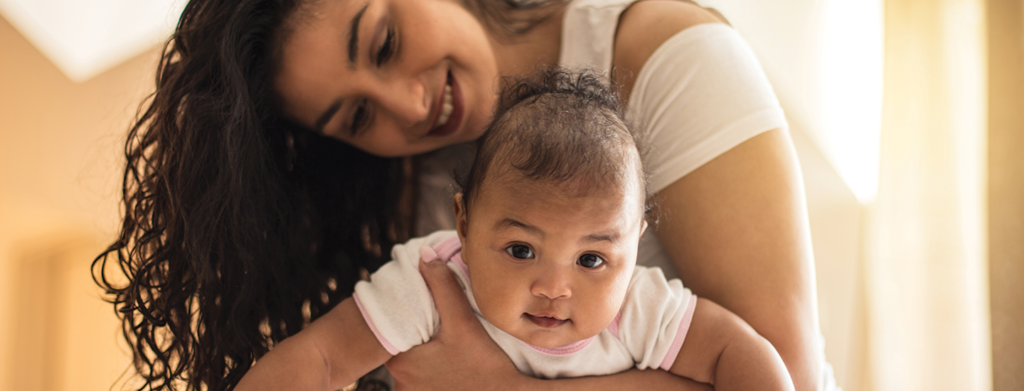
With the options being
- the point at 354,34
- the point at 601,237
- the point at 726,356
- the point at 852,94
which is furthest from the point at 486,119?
the point at 852,94

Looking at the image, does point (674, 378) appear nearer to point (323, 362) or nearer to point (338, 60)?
point (323, 362)

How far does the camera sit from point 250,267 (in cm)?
116

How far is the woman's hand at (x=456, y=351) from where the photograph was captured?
0.90 m

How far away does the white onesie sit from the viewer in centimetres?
86

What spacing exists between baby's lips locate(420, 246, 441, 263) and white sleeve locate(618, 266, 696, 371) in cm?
29

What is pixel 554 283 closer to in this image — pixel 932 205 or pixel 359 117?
pixel 359 117

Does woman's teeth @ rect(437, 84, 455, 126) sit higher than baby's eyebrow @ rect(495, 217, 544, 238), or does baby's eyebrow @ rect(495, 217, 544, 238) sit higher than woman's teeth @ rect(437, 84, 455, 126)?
baby's eyebrow @ rect(495, 217, 544, 238)

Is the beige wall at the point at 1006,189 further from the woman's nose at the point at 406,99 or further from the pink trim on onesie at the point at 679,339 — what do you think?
the woman's nose at the point at 406,99

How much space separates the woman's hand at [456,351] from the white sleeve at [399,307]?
0.02m

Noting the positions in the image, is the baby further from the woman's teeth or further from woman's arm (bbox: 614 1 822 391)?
the woman's teeth

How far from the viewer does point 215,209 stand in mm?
1105

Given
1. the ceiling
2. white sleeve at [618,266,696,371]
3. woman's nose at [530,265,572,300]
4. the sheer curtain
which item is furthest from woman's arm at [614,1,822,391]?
the ceiling

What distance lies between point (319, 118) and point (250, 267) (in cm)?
31

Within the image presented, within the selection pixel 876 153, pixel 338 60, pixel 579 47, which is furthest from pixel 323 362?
pixel 876 153
